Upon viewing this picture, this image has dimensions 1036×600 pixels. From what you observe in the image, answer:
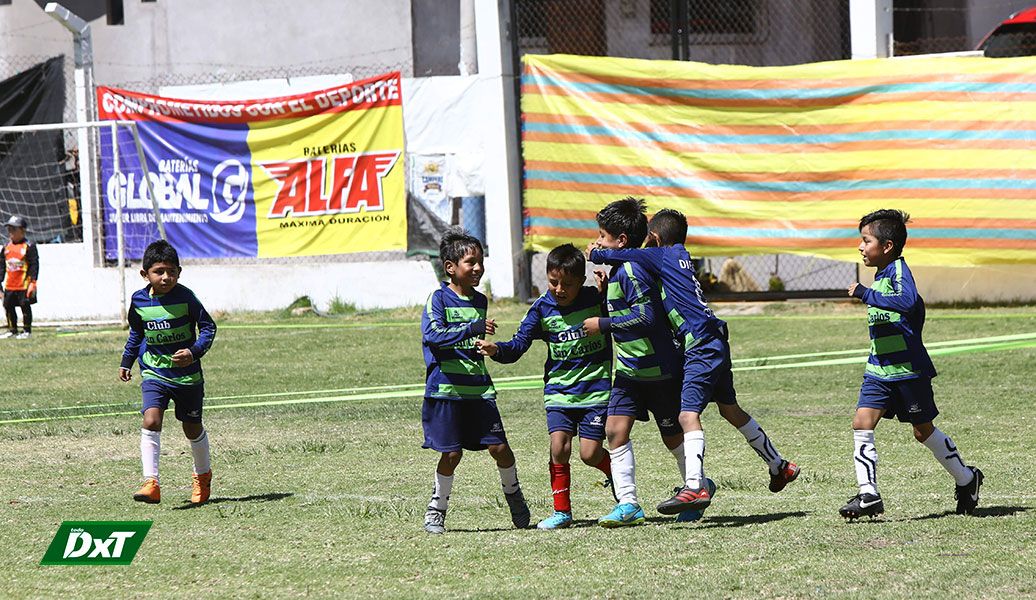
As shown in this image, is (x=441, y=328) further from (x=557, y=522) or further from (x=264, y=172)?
(x=264, y=172)

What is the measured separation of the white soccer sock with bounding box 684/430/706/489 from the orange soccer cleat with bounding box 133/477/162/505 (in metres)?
3.15

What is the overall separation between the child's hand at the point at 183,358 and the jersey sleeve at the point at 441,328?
1921mm

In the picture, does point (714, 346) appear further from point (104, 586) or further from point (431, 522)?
point (104, 586)

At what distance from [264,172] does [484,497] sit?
15155mm

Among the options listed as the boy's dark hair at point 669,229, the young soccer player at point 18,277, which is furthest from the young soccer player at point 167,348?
the young soccer player at point 18,277

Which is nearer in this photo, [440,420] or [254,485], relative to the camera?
[440,420]

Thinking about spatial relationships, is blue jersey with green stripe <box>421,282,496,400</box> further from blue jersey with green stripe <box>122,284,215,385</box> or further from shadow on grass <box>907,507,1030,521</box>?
shadow on grass <box>907,507,1030,521</box>

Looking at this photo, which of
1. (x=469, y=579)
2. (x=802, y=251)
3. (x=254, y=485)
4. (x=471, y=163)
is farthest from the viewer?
(x=471, y=163)

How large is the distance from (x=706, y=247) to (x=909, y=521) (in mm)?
12610

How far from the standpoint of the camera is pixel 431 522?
771 centimetres

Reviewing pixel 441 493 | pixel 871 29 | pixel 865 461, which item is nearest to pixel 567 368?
pixel 441 493

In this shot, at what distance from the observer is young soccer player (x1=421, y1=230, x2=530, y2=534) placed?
7.74 metres

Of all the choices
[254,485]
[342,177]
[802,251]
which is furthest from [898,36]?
[254,485]

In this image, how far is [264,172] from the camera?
2327 cm
